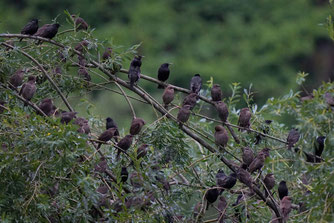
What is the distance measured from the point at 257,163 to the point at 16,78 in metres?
1.68

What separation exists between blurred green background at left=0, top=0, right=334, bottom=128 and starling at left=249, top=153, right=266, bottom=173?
42.0 ft

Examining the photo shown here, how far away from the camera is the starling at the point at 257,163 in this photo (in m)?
4.40

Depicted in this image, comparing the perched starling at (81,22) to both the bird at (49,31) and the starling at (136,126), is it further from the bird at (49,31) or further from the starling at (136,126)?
the starling at (136,126)

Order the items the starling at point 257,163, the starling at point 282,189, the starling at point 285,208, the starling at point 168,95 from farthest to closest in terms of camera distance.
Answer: the starling at point 168,95 → the starling at point 282,189 → the starling at point 257,163 → the starling at point 285,208

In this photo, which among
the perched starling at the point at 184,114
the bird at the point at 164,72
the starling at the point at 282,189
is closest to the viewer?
the perched starling at the point at 184,114

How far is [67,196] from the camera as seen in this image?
3979mm

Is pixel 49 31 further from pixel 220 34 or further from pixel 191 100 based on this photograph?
pixel 220 34

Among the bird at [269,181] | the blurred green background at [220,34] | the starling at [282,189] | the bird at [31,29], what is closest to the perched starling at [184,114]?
the bird at [269,181]

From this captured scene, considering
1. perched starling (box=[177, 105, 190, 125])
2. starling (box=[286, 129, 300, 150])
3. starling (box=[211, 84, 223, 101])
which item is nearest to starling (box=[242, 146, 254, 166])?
starling (box=[286, 129, 300, 150])

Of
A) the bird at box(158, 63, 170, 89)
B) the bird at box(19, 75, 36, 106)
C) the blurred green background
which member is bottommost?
the blurred green background

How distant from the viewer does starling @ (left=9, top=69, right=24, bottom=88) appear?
4570 mm

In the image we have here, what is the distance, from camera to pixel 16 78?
4.57 m

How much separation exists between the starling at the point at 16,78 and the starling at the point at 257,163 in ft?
5.33

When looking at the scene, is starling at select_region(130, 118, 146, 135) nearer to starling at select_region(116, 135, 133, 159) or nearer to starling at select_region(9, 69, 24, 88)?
starling at select_region(116, 135, 133, 159)
